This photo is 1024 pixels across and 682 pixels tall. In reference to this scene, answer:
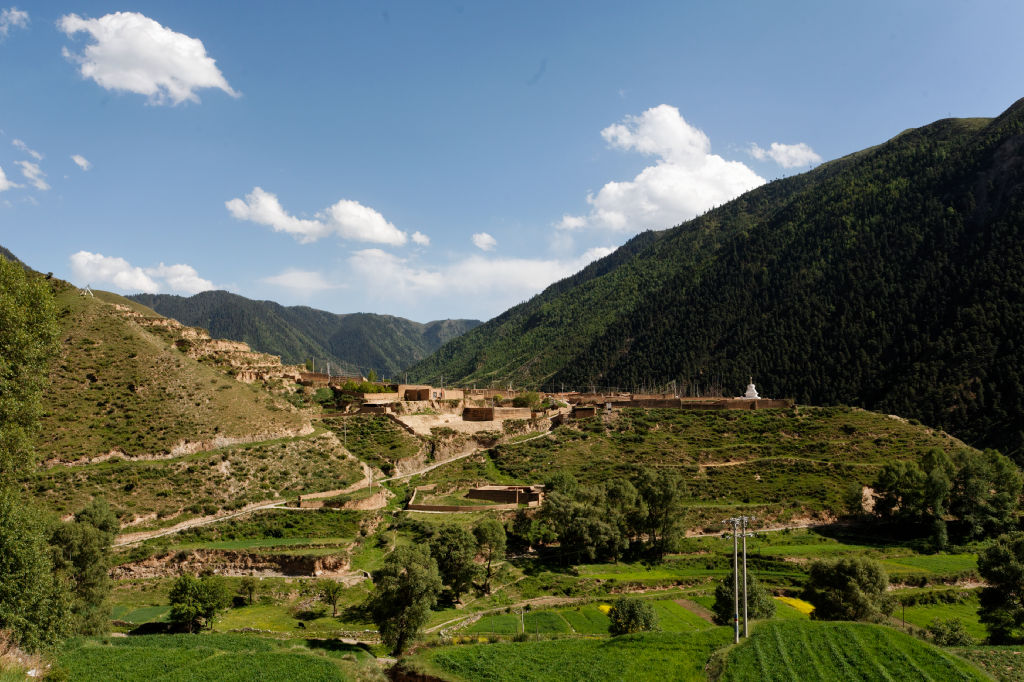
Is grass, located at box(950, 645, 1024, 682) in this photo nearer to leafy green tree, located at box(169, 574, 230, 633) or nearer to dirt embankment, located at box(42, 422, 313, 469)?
leafy green tree, located at box(169, 574, 230, 633)

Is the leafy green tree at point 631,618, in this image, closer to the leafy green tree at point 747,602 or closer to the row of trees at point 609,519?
the leafy green tree at point 747,602

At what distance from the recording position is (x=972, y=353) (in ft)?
297

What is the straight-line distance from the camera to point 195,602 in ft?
82.8

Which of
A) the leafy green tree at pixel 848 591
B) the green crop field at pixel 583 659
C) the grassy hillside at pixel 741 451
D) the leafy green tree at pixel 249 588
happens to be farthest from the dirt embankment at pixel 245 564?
the grassy hillside at pixel 741 451

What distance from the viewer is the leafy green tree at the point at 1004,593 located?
26.8 meters

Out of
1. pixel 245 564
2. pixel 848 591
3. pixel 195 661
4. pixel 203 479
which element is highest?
pixel 203 479

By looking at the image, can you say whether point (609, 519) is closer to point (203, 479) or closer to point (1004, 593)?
point (1004, 593)

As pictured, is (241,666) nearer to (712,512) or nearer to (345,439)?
(345,439)

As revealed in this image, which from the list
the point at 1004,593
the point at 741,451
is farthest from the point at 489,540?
the point at 741,451

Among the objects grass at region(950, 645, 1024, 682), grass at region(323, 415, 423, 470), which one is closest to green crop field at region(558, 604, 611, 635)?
grass at region(950, 645, 1024, 682)

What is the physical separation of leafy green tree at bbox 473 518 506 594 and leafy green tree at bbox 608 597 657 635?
939 centimetres

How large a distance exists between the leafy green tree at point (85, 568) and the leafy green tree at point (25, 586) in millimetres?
4817

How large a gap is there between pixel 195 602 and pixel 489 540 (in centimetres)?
1547

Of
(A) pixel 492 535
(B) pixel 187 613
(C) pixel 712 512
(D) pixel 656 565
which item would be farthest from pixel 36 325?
A: (C) pixel 712 512
